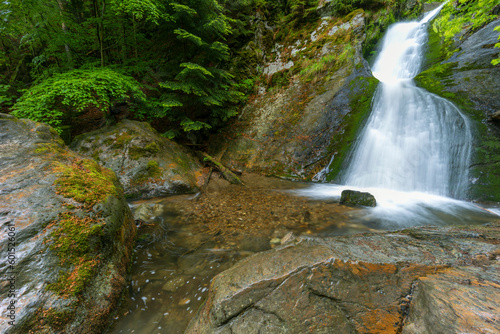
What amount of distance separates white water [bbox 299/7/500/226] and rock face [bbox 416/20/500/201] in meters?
0.23

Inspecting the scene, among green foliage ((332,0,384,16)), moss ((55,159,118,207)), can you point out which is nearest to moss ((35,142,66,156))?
moss ((55,159,118,207))

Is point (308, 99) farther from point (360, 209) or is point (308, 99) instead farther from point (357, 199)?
point (360, 209)

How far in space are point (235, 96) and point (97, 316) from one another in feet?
27.6

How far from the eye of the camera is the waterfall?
17.6 feet

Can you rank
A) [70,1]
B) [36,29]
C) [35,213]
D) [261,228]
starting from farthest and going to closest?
[70,1], [36,29], [261,228], [35,213]

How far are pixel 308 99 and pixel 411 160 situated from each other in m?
4.49

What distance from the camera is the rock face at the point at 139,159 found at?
5.46 m

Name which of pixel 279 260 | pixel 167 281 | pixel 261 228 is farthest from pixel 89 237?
pixel 261 228

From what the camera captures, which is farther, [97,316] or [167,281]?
[167,281]

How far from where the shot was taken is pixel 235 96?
864 centimetres

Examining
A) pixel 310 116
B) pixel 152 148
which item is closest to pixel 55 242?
pixel 152 148

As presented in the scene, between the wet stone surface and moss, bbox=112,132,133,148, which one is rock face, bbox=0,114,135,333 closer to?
the wet stone surface

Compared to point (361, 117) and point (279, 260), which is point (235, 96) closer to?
point (361, 117)

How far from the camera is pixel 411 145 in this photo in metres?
6.16
